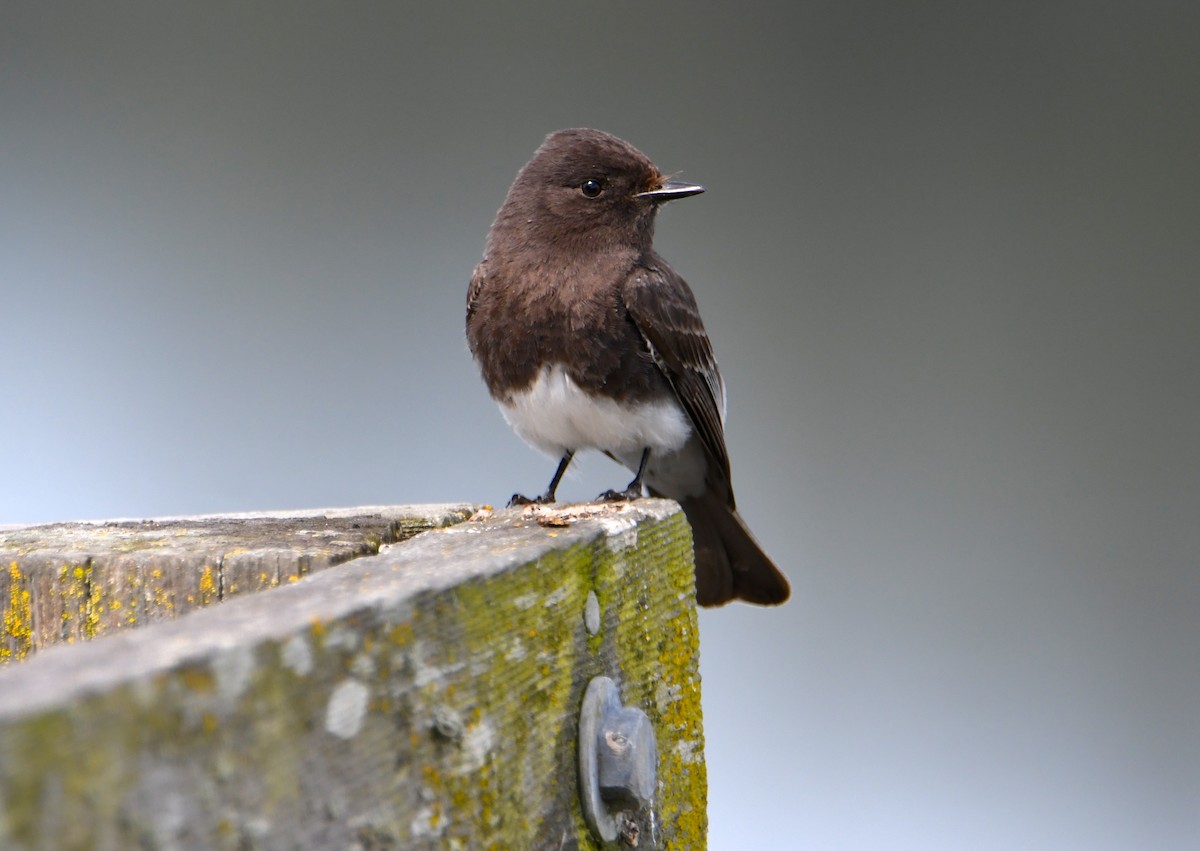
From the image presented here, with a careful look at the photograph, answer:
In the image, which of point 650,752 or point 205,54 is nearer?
point 650,752

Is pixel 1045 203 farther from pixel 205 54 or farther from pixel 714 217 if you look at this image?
pixel 205 54

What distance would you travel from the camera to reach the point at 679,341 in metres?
3.59

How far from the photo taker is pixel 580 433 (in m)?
3.71

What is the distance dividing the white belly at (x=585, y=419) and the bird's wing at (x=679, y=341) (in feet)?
0.20

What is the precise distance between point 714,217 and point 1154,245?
1459mm

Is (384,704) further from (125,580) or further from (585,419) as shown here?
(585,419)

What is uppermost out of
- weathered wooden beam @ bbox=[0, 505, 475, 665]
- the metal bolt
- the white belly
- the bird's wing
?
the bird's wing

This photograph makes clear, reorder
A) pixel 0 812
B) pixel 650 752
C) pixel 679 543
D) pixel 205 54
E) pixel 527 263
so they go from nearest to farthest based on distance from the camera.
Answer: pixel 0 812 < pixel 650 752 < pixel 679 543 < pixel 527 263 < pixel 205 54

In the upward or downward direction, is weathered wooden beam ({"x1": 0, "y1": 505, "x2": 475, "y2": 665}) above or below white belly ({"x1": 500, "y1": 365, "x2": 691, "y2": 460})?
below

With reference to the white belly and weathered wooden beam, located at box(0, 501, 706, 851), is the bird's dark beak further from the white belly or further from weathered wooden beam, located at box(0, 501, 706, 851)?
weathered wooden beam, located at box(0, 501, 706, 851)

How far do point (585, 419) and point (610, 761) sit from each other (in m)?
2.14

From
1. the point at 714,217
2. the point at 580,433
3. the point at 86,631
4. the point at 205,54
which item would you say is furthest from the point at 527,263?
the point at 86,631

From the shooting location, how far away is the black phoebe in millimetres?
3488

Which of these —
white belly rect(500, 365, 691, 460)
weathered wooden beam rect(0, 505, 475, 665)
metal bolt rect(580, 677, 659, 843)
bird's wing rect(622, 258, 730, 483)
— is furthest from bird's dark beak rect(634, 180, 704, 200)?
metal bolt rect(580, 677, 659, 843)
